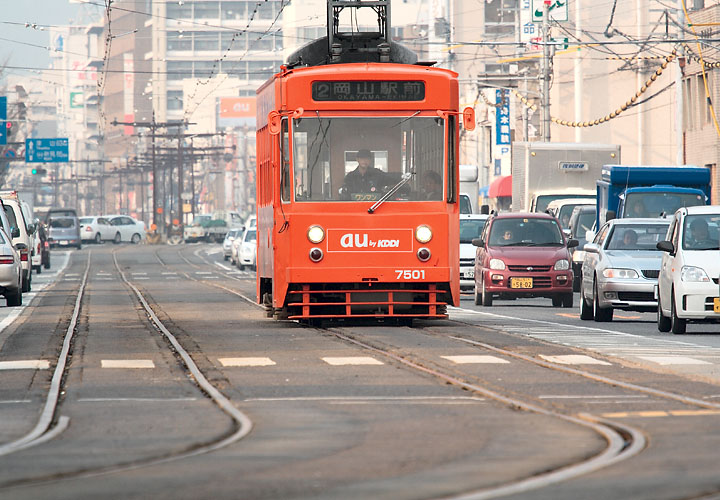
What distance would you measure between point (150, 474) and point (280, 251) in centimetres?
1259

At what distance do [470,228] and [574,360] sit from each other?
21.1m

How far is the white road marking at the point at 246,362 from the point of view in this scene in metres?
15.5

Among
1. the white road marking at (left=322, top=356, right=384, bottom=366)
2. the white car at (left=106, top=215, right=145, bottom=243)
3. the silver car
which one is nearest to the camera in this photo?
the white road marking at (left=322, top=356, right=384, bottom=366)

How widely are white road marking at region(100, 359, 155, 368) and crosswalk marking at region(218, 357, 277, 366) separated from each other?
2.30ft

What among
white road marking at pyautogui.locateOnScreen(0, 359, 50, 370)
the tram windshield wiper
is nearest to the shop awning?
the tram windshield wiper

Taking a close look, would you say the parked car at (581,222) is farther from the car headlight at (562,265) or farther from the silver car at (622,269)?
the silver car at (622,269)

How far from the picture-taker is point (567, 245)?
29.5 m

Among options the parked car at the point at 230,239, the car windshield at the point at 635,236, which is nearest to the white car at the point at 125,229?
the parked car at the point at 230,239

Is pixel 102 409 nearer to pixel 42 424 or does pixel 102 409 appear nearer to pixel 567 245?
pixel 42 424

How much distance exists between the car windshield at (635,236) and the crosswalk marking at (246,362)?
35.3ft

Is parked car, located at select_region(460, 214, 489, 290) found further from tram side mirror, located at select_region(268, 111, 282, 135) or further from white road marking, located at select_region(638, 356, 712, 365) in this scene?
white road marking, located at select_region(638, 356, 712, 365)

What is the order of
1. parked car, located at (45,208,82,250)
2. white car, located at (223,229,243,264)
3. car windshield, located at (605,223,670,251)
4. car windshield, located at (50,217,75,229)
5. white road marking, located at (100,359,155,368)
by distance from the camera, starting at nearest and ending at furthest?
white road marking, located at (100,359,155,368) < car windshield, located at (605,223,670,251) < white car, located at (223,229,243,264) < car windshield, located at (50,217,75,229) < parked car, located at (45,208,82,250)

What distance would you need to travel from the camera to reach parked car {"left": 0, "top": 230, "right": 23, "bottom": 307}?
29109 mm

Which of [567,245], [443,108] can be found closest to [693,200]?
[567,245]
